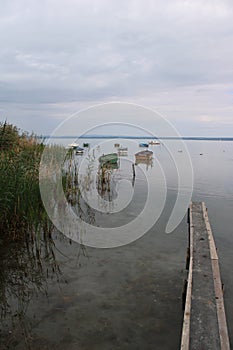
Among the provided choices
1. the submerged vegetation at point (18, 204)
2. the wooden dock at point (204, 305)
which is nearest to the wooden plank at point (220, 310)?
the wooden dock at point (204, 305)

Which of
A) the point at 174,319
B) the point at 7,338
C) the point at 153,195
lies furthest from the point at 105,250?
the point at 153,195

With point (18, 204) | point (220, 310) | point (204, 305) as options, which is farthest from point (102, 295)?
point (18, 204)

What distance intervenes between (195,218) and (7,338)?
4301 mm

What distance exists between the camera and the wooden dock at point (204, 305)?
2.41 m

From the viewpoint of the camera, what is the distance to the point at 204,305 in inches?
116

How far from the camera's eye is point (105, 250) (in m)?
5.65

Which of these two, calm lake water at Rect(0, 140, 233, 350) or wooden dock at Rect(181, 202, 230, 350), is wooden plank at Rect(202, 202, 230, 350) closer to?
wooden dock at Rect(181, 202, 230, 350)

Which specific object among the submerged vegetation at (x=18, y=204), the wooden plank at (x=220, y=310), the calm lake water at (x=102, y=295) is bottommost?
the calm lake water at (x=102, y=295)

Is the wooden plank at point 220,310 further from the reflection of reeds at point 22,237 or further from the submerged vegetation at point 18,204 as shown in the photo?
the submerged vegetation at point 18,204

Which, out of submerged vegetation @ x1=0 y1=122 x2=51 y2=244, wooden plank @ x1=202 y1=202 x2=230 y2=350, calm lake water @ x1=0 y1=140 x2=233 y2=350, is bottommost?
calm lake water @ x1=0 y1=140 x2=233 y2=350

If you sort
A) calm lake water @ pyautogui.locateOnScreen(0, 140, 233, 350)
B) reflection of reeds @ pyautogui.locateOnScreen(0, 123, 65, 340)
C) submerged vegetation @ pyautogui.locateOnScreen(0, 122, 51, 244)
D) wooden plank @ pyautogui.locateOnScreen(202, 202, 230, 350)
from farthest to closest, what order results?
submerged vegetation @ pyautogui.locateOnScreen(0, 122, 51, 244), reflection of reeds @ pyautogui.locateOnScreen(0, 123, 65, 340), calm lake water @ pyautogui.locateOnScreen(0, 140, 233, 350), wooden plank @ pyautogui.locateOnScreen(202, 202, 230, 350)

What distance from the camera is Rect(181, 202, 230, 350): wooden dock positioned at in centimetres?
241

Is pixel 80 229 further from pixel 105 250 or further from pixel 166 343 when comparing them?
pixel 166 343

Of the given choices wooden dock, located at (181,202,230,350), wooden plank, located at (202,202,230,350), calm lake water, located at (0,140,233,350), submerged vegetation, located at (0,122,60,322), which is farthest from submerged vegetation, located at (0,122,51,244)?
wooden plank, located at (202,202,230,350)
